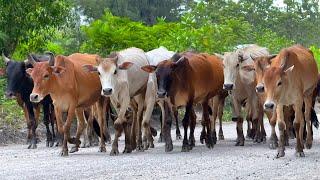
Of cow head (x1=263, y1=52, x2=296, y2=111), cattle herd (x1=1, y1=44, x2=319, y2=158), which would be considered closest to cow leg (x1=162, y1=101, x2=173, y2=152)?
cattle herd (x1=1, y1=44, x2=319, y2=158)

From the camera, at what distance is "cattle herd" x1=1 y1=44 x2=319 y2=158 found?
13336 millimetres

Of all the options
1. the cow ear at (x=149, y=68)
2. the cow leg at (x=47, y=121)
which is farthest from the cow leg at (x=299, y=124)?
the cow leg at (x=47, y=121)

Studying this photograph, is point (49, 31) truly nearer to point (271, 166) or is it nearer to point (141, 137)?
point (141, 137)

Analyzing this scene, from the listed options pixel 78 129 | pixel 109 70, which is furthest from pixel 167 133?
pixel 78 129

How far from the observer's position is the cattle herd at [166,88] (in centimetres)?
1334

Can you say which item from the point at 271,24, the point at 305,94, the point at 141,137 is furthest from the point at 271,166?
the point at 271,24

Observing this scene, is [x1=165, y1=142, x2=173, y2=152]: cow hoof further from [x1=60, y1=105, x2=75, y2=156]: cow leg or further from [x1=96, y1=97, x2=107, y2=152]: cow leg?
[x1=60, y1=105, x2=75, y2=156]: cow leg

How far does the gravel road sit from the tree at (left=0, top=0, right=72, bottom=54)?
5.72 metres

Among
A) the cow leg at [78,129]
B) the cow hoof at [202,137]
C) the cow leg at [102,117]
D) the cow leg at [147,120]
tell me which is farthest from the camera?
the cow hoof at [202,137]

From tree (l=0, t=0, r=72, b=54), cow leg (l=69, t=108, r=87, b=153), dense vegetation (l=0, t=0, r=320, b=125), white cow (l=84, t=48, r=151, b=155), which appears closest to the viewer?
white cow (l=84, t=48, r=151, b=155)

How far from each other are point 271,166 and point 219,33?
692 inches

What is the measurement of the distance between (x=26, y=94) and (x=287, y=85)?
6.69 m

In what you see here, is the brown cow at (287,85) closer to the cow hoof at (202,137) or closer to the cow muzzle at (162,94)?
the cow muzzle at (162,94)

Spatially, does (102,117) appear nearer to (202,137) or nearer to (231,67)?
(202,137)
